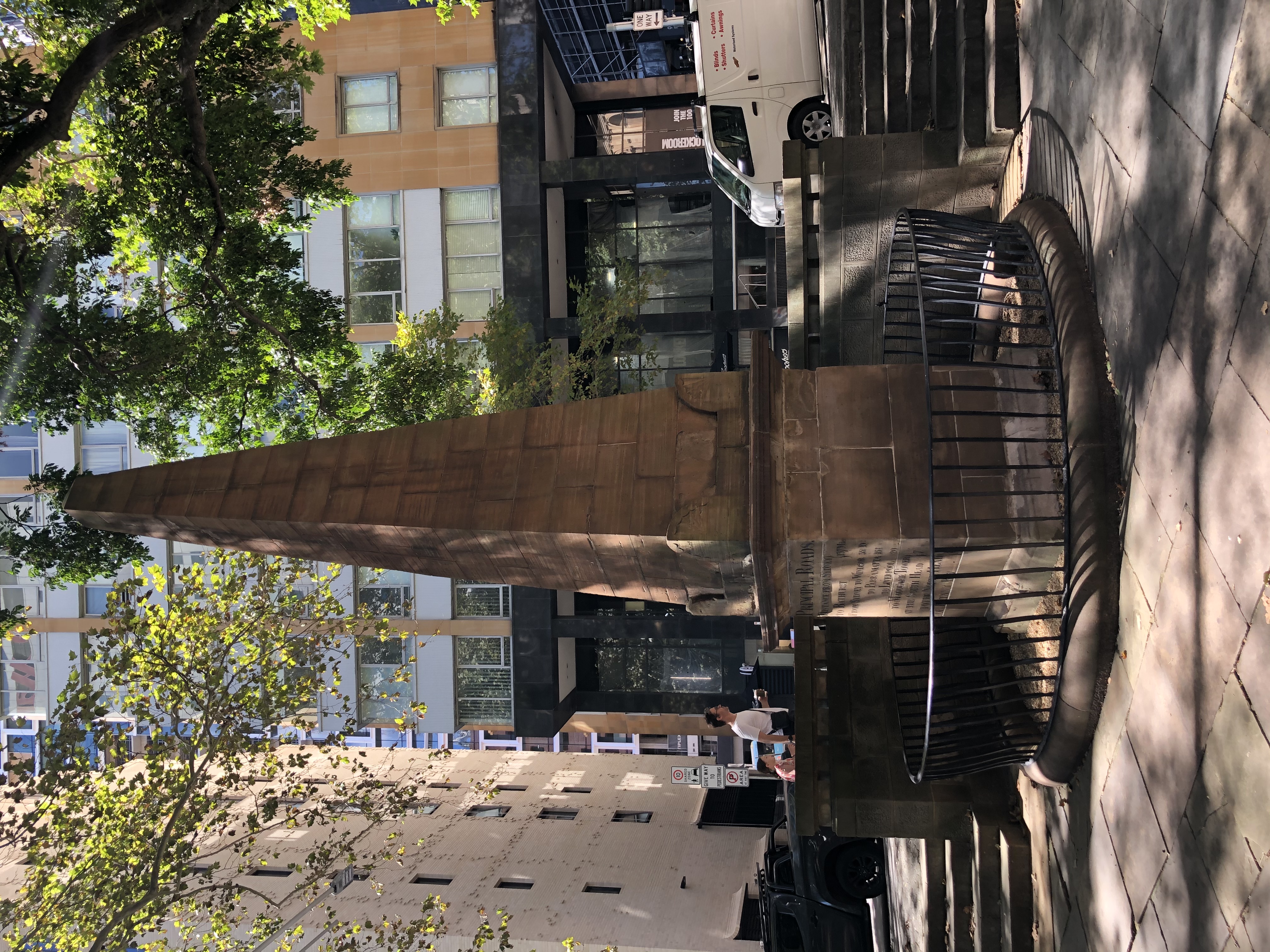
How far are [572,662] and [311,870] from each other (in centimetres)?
858

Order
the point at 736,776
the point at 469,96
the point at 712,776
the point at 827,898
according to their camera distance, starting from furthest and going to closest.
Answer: the point at 469,96, the point at 736,776, the point at 712,776, the point at 827,898

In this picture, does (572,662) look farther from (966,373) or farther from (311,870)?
(966,373)

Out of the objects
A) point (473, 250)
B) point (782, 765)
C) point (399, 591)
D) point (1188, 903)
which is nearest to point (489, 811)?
point (399, 591)

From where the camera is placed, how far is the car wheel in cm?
1408

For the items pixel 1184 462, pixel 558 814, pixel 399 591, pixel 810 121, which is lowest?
pixel 558 814

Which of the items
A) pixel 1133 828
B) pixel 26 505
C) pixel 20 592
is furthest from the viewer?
pixel 20 592

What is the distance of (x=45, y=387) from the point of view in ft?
37.0

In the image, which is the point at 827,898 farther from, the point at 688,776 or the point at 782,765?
the point at 688,776

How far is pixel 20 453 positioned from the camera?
969 inches

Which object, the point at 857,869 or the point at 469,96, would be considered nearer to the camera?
the point at 857,869

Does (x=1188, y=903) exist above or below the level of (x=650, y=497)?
below

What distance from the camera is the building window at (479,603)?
2384 cm

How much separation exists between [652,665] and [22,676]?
1822cm

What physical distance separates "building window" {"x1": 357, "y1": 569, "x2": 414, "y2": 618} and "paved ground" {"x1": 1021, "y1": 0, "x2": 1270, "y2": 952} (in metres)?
20.2
